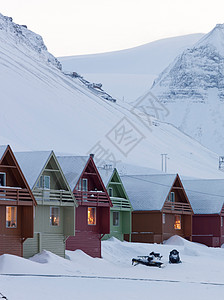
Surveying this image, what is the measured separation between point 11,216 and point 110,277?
882cm

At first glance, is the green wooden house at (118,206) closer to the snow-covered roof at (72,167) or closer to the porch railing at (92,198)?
the porch railing at (92,198)

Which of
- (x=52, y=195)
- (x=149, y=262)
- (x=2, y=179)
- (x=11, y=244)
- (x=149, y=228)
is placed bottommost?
(x=149, y=262)

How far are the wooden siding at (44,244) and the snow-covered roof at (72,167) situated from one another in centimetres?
459

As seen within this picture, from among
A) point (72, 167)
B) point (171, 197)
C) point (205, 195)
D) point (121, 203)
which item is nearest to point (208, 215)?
point (205, 195)

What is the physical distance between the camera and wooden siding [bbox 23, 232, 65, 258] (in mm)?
48250

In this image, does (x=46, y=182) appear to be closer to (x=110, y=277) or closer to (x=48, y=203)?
Answer: (x=48, y=203)

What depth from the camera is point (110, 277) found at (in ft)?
133

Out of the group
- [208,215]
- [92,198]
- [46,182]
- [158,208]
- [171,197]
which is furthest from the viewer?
[208,215]

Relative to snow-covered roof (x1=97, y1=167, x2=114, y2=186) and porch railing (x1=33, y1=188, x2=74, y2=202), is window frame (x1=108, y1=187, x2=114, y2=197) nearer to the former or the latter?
snow-covered roof (x1=97, y1=167, x2=114, y2=186)

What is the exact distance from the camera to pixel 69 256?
171 ft

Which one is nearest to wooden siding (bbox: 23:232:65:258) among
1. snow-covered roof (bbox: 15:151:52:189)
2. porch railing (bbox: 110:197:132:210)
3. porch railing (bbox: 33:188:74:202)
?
porch railing (bbox: 33:188:74:202)

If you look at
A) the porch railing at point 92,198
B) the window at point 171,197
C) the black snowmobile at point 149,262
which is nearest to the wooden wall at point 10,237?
the black snowmobile at point 149,262

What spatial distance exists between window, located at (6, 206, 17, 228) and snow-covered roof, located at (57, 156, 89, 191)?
815 cm

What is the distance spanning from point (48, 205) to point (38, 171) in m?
2.73
